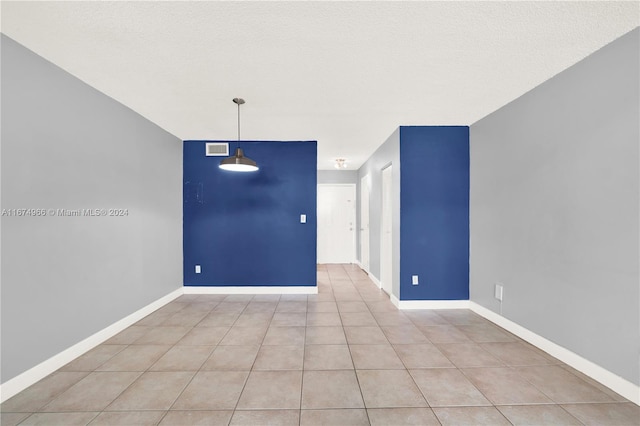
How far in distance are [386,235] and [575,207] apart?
107 inches

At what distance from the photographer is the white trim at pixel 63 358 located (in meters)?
2.03

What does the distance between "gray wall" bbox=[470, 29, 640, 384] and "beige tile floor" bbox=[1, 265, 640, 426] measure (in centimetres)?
41

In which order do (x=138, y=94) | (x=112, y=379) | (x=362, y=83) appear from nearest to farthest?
(x=112, y=379)
(x=362, y=83)
(x=138, y=94)

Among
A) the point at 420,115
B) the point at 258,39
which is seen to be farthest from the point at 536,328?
the point at 258,39

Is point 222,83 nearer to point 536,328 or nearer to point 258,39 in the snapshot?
point 258,39

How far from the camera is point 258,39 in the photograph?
80.5 inches

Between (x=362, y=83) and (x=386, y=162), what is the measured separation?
84.0 inches

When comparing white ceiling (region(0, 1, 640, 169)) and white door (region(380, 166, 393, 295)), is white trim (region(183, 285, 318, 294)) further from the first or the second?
white ceiling (region(0, 1, 640, 169))

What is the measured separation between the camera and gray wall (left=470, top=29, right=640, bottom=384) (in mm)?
2010

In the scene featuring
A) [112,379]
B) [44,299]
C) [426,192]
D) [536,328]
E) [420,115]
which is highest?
[420,115]

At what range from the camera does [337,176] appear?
25.2 ft

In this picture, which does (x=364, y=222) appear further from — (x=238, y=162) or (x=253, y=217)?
(x=238, y=162)

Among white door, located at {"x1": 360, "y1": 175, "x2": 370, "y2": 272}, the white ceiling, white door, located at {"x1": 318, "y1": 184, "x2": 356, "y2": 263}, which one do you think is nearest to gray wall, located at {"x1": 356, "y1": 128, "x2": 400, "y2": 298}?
white door, located at {"x1": 360, "y1": 175, "x2": 370, "y2": 272}

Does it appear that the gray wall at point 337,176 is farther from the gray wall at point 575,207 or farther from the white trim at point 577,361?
the white trim at point 577,361
